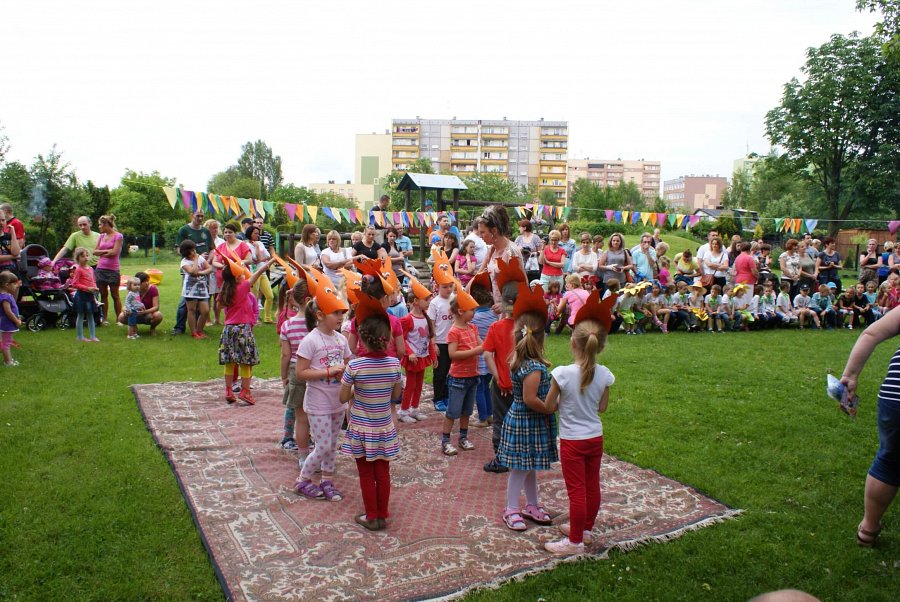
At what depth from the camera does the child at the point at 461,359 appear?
5.71 metres

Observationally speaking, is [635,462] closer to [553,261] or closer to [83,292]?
[553,261]

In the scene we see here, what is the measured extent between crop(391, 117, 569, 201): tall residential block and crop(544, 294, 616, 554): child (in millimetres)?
110672

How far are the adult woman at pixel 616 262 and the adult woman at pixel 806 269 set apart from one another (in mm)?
4986

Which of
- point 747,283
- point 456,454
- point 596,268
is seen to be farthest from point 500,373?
point 747,283

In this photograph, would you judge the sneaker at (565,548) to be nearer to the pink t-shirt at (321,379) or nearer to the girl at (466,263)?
the pink t-shirt at (321,379)

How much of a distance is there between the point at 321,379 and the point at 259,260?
737 centimetres

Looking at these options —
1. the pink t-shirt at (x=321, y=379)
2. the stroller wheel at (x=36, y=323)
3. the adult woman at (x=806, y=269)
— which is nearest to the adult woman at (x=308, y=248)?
the stroller wheel at (x=36, y=323)

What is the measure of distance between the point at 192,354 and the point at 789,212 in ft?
167

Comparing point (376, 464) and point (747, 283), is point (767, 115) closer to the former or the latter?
point (747, 283)

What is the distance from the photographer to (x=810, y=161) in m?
37.6

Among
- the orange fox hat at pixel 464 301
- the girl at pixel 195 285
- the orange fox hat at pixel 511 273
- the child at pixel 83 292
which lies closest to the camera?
the orange fox hat at pixel 511 273

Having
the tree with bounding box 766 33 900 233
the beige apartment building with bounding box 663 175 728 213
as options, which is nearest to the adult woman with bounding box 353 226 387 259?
the tree with bounding box 766 33 900 233

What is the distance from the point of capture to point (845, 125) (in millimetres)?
36125

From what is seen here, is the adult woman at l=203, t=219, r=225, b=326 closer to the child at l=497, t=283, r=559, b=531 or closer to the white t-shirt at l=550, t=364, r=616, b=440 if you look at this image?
the child at l=497, t=283, r=559, b=531
